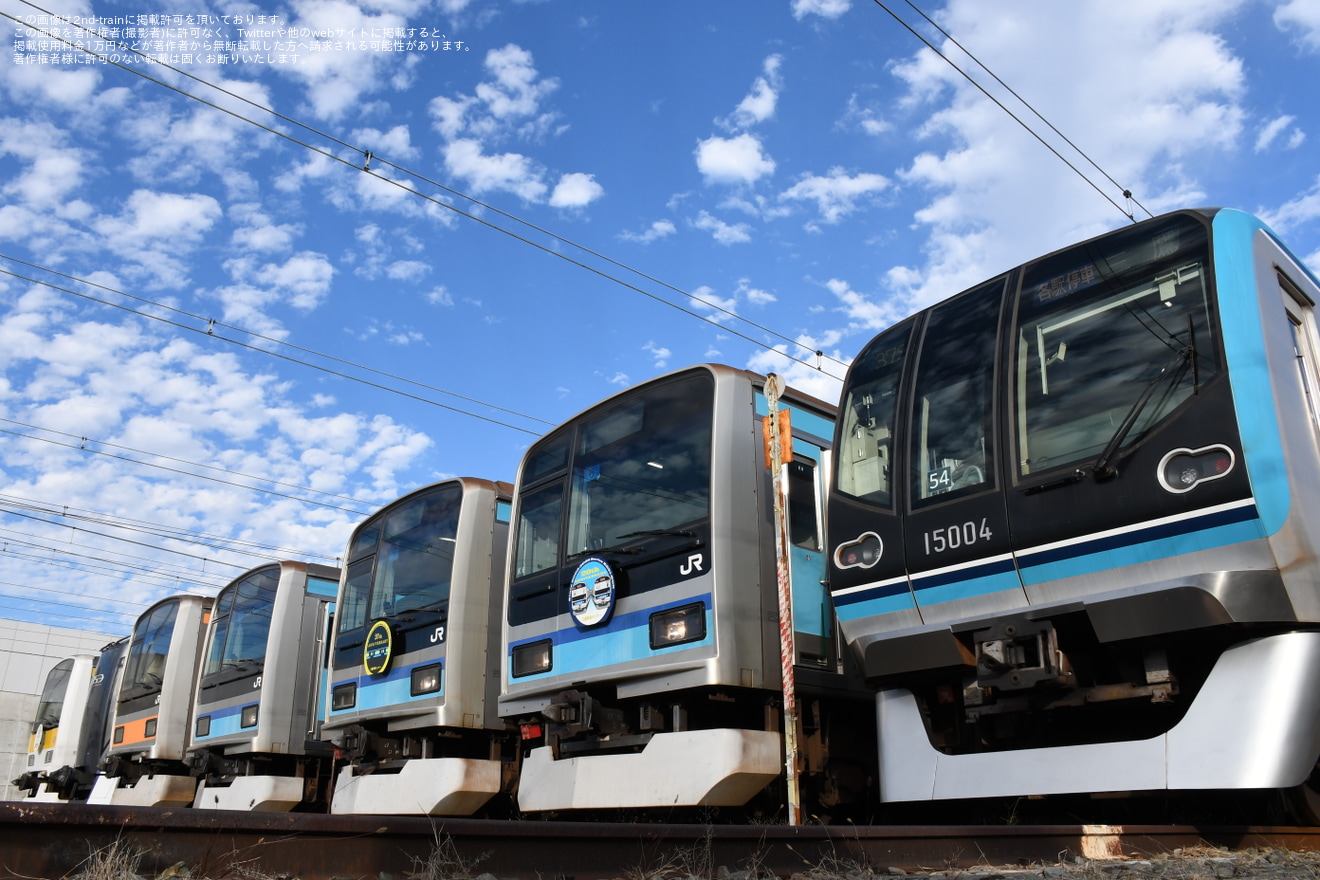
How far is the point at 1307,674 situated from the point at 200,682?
1083cm

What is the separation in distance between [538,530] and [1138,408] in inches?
161

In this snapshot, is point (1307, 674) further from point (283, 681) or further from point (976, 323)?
point (283, 681)

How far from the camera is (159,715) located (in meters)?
12.4

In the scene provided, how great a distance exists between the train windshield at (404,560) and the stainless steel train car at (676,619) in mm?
1575

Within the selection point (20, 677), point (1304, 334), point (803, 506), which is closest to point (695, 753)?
point (803, 506)

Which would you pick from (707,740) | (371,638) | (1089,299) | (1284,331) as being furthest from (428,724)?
(1284,331)

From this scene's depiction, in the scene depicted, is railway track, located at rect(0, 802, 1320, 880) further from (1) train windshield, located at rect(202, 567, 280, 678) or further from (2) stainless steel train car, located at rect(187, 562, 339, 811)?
(1) train windshield, located at rect(202, 567, 280, 678)

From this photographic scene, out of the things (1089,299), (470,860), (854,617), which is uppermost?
(1089,299)

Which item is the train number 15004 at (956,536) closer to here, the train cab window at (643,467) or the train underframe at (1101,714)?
the train underframe at (1101,714)

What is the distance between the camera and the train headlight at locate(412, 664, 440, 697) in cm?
787

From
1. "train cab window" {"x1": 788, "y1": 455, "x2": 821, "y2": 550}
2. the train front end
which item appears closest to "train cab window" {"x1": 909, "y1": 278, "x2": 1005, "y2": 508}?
"train cab window" {"x1": 788, "y1": 455, "x2": 821, "y2": 550}

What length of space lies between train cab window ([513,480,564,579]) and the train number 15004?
2685mm

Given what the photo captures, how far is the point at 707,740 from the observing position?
5.47 metres

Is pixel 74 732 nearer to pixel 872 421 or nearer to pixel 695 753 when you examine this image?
pixel 695 753
